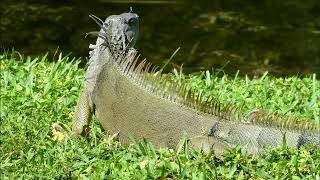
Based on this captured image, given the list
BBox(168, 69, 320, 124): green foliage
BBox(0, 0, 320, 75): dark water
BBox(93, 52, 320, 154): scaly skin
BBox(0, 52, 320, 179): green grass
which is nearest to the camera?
BBox(0, 52, 320, 179): green grass

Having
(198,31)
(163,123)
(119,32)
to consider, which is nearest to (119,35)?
(119,32)

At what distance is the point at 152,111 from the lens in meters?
5.43

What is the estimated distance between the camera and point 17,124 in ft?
19.4

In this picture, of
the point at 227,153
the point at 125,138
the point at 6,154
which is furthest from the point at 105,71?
the point at 227,153

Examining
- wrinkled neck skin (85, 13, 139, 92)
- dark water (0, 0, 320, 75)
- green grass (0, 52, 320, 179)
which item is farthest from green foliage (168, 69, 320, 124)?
dark water (0, 0, 320, 75)

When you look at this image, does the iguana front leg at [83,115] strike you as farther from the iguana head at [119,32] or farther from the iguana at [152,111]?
the iguana head at [119,32]

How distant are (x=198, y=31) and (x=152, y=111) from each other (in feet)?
22.6

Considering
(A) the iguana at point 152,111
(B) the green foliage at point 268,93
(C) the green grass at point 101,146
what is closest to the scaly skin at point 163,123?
(A) the iguana at point 152,111

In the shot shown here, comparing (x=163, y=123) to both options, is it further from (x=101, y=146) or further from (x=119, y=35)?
(x=119, y=35)

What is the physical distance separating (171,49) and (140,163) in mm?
6299

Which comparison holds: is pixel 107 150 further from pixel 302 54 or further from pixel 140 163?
pixel 302 54

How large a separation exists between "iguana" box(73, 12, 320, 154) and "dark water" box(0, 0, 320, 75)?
13.1 feet

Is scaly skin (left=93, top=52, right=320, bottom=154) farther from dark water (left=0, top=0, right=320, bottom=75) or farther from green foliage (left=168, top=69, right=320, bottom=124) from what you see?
dark water (left=0, top=0, right=320, bottom=75)

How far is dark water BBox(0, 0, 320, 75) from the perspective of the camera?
35.0 ft
